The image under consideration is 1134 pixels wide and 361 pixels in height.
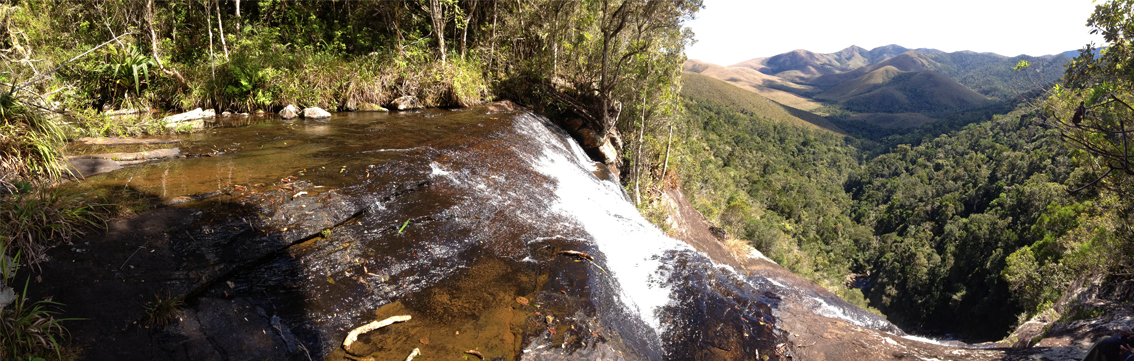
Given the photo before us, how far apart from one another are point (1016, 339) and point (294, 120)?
13.3 metres

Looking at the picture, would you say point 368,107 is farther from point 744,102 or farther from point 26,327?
point 744,102

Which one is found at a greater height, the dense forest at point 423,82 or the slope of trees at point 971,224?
the dense forest at point 423,82

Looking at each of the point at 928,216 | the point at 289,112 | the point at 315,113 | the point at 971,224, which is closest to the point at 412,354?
the point at 315,113

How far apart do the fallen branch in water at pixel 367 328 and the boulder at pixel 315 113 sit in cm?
734

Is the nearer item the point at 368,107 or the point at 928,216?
the point at 368,107

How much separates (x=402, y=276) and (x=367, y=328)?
2.12ft

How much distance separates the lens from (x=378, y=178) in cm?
508

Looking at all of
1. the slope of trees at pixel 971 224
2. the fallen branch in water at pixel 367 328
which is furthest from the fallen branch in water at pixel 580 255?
the slope of trees at pixel 971 224

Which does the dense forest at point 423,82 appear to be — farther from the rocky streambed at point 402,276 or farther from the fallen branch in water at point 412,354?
the fallen branch in water at point 412,354

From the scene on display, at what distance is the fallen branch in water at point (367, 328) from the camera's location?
2.86 metres

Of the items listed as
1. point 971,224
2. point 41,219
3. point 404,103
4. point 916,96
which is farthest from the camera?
point 916,96

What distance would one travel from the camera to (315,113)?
902 centimetres

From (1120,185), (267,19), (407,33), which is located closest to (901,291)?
(1120,185)

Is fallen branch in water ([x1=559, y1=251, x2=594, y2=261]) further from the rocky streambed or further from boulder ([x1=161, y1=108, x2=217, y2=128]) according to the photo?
boulder ([x1=161, y1=108, x2=217, y2=128])
